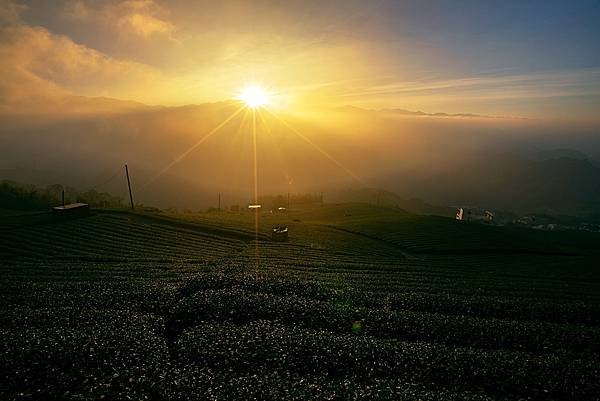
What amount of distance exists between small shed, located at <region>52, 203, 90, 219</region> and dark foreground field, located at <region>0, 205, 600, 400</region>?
51.2 feet

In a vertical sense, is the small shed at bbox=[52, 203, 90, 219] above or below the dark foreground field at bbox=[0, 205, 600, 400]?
above

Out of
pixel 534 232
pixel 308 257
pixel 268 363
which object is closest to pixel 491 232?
pixel 534 232

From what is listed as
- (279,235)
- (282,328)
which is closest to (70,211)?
(279,235)

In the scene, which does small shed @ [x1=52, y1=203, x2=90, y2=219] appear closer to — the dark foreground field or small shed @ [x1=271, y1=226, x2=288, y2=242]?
the dark foreground field

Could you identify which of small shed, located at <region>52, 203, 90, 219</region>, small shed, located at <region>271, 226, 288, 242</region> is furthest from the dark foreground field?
small shed, located at <region>271, 226, 288, 242</region>

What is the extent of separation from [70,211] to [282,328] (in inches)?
2388

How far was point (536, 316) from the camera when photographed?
2875 centimetres

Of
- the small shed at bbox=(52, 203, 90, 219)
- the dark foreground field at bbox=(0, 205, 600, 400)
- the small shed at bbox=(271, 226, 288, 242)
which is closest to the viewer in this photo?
the dark foreground field at bbox=(0, 205, 600, 400)

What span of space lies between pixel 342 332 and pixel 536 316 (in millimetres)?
16185

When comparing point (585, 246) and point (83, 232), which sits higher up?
point (83, 232)

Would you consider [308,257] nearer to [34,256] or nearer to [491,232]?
[34,256]

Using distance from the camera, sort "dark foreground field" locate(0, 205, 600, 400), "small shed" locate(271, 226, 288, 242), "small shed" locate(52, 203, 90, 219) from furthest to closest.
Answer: "small shed" locate(271, 226, 288, 242)
"small shed" locate(52, 203, 90, 219)
"dark foreground field" locate(0, 205, 600, 400)

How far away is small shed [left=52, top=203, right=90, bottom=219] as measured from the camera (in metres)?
67.0

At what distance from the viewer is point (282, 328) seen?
23938 mm
